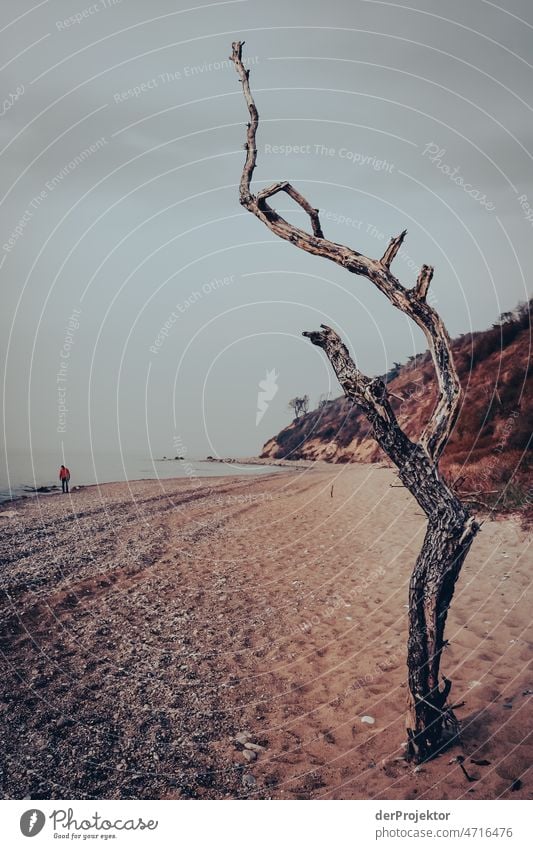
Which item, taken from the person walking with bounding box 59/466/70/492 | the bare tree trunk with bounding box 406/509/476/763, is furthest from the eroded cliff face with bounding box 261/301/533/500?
the person walking with bounding box 59/466/70/492

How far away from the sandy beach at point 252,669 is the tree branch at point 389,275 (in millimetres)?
2942

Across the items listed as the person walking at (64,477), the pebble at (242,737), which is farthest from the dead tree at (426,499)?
the person walking at (64,477)

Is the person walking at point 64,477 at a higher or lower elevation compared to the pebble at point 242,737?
higher

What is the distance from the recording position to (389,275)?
523 centimetres

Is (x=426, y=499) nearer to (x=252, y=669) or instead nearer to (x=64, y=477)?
(x=252, y=669)

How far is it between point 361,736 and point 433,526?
2400 millimetres

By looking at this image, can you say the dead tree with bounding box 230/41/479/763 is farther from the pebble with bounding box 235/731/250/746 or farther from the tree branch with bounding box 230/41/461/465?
the pebble with bounding box 235/731/250/746

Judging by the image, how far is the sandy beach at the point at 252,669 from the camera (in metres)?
5.14

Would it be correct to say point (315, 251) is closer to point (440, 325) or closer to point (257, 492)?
point (440, 325)

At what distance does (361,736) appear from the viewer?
5609mm

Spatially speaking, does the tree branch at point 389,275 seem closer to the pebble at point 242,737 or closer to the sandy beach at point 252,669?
the sandy beach at point 252,669

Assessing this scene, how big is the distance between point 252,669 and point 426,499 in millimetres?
3921
